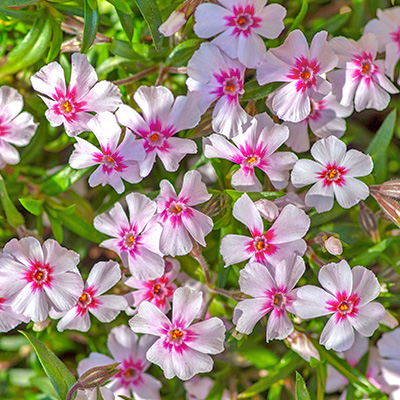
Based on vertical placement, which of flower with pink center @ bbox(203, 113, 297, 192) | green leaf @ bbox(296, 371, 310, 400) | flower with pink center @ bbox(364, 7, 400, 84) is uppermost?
flower with pink center @ bbox(364, 7, 400, 84)

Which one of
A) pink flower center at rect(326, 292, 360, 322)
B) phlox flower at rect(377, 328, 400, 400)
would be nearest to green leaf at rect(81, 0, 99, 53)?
pink flower center at rect(326, 292, 360, 322)

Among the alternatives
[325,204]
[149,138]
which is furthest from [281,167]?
[149,138]

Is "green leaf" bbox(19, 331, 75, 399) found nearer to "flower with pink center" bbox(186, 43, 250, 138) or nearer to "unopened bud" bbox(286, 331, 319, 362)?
"unopened bud" bbox(286, 331, 319, 362)

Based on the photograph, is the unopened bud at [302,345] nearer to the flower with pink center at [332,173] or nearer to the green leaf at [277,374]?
the green leaf at [277,374]

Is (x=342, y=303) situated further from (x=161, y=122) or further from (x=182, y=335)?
(x=161, y=122)

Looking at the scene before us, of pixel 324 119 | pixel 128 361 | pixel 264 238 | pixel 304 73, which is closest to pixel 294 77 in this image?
pixel 304 73
